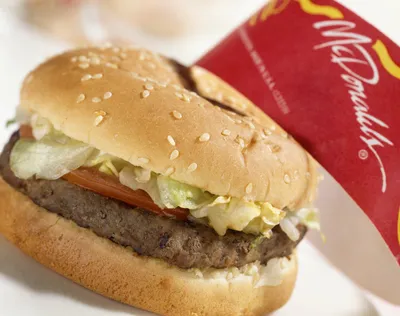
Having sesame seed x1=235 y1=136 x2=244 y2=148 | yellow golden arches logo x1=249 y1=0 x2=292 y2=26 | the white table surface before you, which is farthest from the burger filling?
yellow golden arches logo x1=249 y1=0 x2=292 y2=26

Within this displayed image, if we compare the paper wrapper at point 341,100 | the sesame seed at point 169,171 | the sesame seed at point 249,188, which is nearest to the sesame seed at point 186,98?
the sesame seed at point 169,171

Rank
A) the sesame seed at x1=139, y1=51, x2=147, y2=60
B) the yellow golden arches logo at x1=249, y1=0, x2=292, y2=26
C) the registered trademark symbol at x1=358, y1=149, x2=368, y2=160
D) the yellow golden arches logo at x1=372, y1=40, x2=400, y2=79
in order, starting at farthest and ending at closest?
the yellow golden arches logo at x1=249, y1=0, x2=292, y2=26, the sesame seed at x1=139, y1=51, x2=147, y2=60, the registered trademark symbol at x1=358, y1=149, x2=368, y2=160, the yellow golden arches logo at x1=372, y1=40, x2=400, y2=79

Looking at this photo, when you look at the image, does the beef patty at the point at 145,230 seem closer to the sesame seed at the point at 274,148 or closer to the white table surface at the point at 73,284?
the white table surface at the point at 73,284

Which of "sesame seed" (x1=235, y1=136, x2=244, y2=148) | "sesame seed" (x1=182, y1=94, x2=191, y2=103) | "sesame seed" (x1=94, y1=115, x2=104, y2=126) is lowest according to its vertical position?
"sesame seed" (x1=235, y1=136, x2=244, y2=148)

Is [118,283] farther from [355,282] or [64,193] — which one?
[355,282]

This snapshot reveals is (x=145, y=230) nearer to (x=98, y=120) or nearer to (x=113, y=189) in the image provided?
(x=113, y=189)

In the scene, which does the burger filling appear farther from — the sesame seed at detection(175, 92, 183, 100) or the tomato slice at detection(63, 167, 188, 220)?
the sesame seed at detection(175, 92, 183, 100)

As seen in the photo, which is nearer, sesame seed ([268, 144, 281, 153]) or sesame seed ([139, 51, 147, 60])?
sesame seed ([268, 144, 281, 153])
